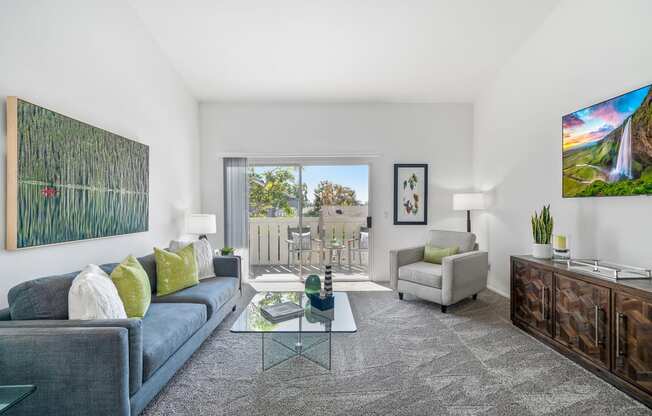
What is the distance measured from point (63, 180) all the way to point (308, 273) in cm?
344

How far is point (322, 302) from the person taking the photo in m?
2.50

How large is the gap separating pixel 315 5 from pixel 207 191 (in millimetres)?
3094

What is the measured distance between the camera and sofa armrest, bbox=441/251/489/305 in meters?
3.32

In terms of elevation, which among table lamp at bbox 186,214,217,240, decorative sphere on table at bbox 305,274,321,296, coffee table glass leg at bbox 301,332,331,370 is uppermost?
table lamp at bbox 186,214,217,240

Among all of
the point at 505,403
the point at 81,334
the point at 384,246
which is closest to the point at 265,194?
the point at 384,246

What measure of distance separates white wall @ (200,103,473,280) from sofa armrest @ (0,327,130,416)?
11.4ft

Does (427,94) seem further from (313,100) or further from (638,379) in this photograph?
(638,379)

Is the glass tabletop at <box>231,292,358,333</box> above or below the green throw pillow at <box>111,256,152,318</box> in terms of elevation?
below

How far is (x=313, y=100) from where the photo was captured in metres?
4.77

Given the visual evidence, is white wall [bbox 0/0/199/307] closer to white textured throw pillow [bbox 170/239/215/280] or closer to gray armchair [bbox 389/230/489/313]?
white textured throw pillow [bbox 170/239/215/280]

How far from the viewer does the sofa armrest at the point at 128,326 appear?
1512mm

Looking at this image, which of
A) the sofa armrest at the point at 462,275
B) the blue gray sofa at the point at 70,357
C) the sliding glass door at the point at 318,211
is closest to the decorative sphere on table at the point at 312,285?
the blue gray sofa at the point at 70,357

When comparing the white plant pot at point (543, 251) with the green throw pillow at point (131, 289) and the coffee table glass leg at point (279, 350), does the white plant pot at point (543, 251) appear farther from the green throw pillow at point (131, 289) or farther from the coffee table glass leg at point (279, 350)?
the green throw pillow at point (131, 289)

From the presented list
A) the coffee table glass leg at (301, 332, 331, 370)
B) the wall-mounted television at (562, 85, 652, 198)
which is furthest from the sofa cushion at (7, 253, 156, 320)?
the wall-mounted television at (562, 85, 652, 198)
